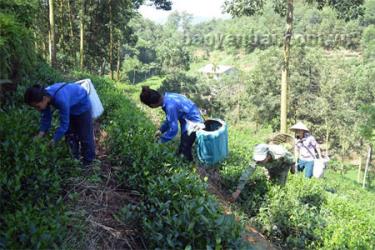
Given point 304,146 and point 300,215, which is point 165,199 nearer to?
point 300,215

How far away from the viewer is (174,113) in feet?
18.7

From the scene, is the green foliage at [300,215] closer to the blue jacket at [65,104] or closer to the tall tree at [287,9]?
the blue jacket at [65,104]

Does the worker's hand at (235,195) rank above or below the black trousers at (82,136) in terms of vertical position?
below

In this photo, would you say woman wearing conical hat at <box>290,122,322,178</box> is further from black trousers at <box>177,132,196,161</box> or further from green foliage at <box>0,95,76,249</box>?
green foliage at <box>0,95,76,249</box>

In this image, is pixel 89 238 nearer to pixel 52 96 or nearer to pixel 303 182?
pixel 52 96

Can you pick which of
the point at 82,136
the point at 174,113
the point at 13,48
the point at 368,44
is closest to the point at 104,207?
the point at 82,136

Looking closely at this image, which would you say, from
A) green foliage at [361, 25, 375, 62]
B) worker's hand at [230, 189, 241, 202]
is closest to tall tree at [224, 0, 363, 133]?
worker's hand at [230, 189, 241, 202]

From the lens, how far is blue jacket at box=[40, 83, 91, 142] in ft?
15.6

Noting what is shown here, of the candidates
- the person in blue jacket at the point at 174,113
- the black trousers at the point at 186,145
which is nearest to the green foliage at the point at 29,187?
the person in blue jacket at the point at 174,113

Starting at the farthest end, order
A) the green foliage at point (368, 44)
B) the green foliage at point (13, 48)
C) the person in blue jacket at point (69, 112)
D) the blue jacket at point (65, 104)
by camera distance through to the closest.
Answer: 1. the green foliage at point (368, 44)
2. the green foliage at point (13, 48)
3. the blue jacket at point (65, 104)
4. the person in blue jacket at point (69, 112)

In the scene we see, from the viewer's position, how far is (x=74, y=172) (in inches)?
197

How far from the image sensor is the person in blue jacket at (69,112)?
4.52 meters

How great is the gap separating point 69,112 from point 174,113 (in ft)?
4.59

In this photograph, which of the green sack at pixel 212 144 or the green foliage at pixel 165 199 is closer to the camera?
the green foliage at pixel 165 199
